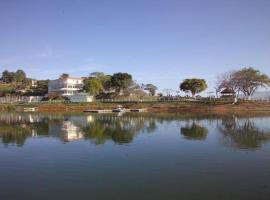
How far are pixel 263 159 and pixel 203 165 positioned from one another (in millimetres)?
4871

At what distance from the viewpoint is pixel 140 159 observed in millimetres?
23156

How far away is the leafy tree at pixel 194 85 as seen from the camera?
350 ft

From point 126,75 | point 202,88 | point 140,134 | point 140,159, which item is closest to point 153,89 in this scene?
point 126,75

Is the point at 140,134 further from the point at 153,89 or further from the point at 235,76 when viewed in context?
the point at 153,89

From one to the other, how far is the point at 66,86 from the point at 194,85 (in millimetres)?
53947

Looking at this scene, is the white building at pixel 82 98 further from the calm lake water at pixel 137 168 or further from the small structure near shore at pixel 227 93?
the calm lake water at pixel 137 168

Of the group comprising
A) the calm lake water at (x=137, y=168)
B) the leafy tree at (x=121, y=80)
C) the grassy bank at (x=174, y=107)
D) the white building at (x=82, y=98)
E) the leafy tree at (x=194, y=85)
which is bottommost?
the calm lake water at (x=137, y=168)

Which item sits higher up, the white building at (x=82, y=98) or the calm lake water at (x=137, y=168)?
the white building at (x=82, y=98)

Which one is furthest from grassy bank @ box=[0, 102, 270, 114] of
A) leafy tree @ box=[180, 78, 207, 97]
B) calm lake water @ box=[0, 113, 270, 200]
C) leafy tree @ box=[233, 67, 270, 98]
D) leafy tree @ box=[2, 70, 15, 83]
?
leafy tree @ box=[2, 70, 15, 83]

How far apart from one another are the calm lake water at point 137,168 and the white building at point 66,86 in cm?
9920

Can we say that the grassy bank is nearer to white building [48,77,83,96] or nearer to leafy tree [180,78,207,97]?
leafy tree [180,78,207,97]

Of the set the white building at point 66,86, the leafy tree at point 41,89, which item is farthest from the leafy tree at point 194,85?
the leafy tree at point 41,89

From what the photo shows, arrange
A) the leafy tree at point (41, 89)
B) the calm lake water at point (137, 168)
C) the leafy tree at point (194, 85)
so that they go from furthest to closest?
the leafy tree at point (41, 89), the leafy tree at point (194, 85), the calm lake water at point (137, 168)

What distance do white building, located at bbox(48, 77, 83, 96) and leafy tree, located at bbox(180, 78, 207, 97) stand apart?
4590 centimetres
